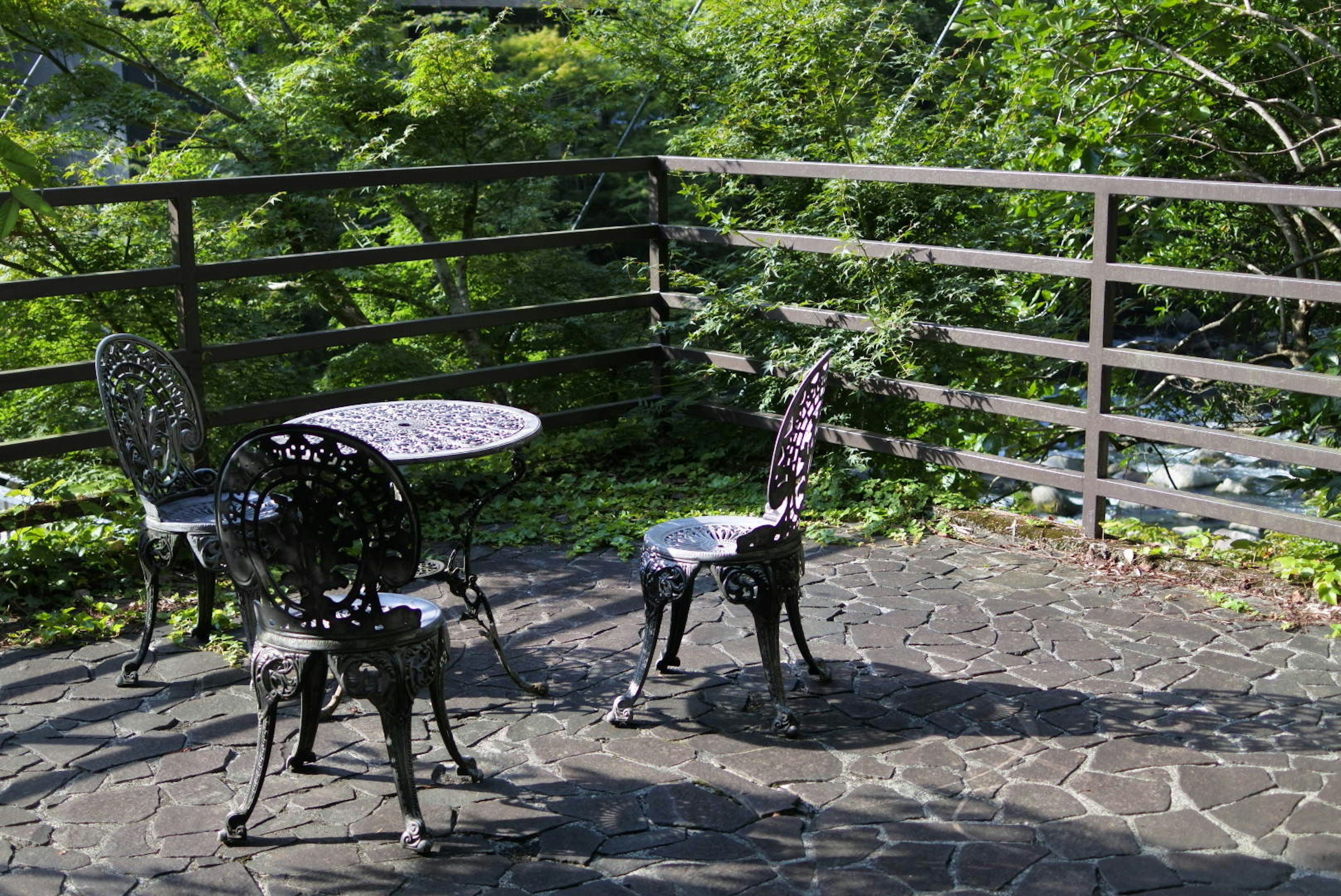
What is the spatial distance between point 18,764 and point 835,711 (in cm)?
245

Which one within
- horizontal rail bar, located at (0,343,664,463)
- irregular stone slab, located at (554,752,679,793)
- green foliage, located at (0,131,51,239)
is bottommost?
irregular stone slab, located at (554,752,679,793)

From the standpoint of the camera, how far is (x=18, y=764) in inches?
157

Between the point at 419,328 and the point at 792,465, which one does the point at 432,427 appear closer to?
the point at 792,465

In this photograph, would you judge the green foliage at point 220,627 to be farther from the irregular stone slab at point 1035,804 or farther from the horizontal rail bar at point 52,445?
the irregular stone slab at point 1035,804

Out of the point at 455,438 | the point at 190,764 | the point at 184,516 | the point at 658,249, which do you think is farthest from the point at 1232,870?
the point at 658,249

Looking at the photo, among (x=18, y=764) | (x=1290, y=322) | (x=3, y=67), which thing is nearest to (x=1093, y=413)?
(x=1290, y=322)

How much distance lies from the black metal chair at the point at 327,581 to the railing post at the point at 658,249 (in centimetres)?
404

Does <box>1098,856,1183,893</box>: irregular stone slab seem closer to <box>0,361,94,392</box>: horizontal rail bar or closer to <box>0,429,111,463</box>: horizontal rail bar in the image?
<box>0,429,111,463</box>: horizontal rail bar

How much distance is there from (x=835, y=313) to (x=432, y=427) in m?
2.61

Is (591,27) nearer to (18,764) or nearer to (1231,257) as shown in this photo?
(1231,257)

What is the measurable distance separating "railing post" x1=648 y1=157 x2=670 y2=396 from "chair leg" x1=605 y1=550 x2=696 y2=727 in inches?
133

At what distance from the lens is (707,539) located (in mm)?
4371

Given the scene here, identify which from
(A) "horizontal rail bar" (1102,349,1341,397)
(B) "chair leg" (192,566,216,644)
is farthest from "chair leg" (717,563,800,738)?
(A) "horizontal rail bar" (1102,349,1341,397)

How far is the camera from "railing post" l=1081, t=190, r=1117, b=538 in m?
5.45
